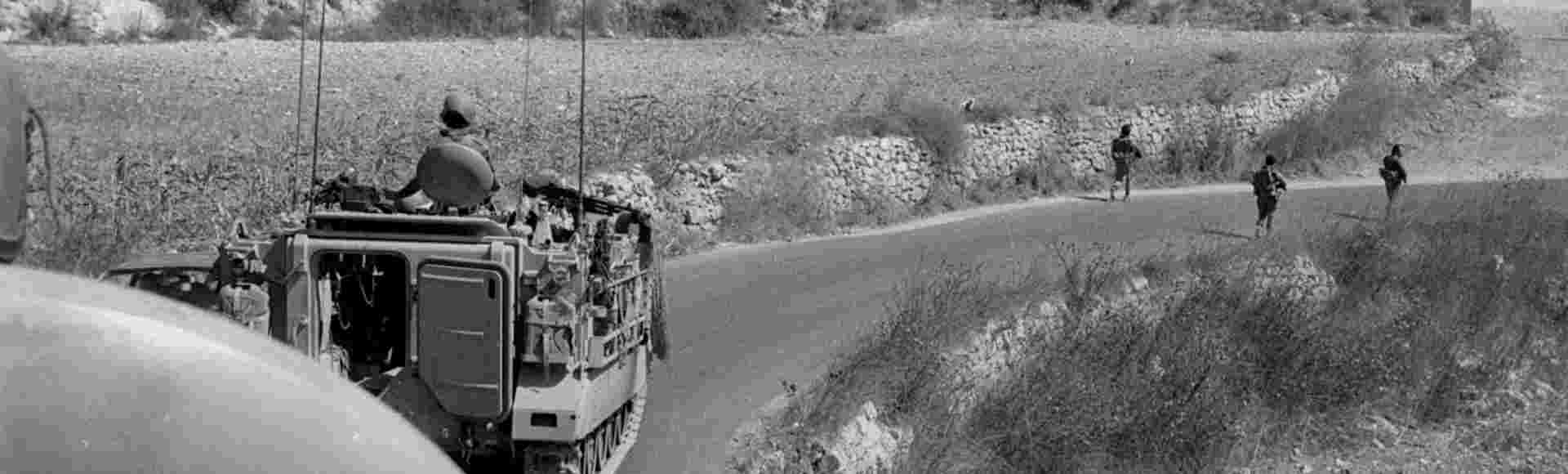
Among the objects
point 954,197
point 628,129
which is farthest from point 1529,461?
point 628,129

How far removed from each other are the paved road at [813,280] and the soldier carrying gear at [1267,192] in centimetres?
36

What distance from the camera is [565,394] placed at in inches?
454

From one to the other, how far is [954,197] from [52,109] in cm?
1397

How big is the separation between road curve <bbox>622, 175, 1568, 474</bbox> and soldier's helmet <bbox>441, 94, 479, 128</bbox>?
2973mm

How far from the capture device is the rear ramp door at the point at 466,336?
433 inches

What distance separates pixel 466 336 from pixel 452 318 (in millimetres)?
132

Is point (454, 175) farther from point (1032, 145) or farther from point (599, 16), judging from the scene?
point (599, 16)

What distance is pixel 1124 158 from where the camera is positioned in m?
32.5

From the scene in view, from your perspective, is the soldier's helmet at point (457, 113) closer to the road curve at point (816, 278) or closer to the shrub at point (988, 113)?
the road curve at point (816, 278)

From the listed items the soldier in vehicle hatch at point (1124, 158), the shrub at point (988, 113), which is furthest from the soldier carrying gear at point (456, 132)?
the soldier in vehicle hatch at point (1124, 158)

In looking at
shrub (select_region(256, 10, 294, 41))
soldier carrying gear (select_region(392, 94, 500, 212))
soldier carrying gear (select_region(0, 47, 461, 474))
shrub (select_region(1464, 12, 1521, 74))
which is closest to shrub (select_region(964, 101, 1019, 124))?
shrub (select_region(256, 10, 294, 41))

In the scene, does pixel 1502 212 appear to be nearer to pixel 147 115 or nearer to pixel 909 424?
pixel 909 424

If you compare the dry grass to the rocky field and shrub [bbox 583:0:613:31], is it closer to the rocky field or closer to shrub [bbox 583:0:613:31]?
the rocky field

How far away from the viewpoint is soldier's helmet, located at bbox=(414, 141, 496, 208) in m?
11.7
